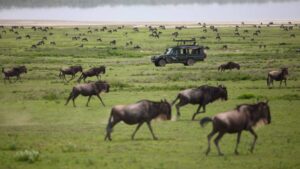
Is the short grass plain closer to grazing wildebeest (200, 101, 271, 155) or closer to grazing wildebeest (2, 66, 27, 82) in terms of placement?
grazing wildebeest (2, 66, 27, 82)

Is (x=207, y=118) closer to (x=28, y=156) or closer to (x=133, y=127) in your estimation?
(x=28, y=156)

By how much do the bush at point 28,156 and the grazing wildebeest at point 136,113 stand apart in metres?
3.11

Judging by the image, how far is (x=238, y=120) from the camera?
18797 mm

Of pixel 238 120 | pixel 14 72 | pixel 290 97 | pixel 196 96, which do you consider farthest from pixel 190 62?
pixel 238 120

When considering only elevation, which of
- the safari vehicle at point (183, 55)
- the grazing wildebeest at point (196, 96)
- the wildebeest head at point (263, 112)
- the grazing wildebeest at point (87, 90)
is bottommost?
the safari vehicle at point (183, 55)

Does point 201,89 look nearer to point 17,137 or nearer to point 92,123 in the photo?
point 92,123

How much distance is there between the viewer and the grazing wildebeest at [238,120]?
18578mm

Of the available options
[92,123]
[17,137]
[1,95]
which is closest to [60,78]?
[1,95]

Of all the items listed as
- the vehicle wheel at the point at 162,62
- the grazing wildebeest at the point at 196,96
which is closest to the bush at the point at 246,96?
the grazing wildebeest at the point at 196,96

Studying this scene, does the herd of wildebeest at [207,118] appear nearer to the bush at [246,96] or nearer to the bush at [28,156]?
the bush at [28,156]

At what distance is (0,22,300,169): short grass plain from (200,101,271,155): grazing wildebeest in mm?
746

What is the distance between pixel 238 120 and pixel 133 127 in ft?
23.3

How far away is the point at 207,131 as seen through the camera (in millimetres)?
23734

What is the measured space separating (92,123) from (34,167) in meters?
8.18
